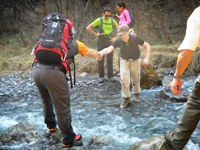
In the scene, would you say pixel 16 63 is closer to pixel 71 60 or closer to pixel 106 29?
pixel 106 29

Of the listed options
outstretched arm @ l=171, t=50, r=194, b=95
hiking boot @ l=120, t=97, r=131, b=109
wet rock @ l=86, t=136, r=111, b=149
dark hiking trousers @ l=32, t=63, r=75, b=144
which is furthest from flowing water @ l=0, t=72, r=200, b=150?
outstretched arm @ l=171, t=50, r=194, b=95

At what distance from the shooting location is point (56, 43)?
15.2ft

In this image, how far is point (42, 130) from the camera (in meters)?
6.50

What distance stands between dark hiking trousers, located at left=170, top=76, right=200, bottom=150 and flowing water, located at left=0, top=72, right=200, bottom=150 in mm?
1501

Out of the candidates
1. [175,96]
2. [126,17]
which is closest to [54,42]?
[175,96]

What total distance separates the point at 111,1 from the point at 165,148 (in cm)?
1341

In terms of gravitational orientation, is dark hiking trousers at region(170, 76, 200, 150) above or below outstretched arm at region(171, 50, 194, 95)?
below

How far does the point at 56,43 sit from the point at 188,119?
218cm

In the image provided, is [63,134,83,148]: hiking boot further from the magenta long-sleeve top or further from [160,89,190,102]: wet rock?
the magenta long-sleeve top

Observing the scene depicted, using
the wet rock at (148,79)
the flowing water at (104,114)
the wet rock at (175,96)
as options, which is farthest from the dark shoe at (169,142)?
the wet rock at (148,79)

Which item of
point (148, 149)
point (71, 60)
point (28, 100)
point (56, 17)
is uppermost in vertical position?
point (56, 17)

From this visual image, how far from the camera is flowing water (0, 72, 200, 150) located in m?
6.02

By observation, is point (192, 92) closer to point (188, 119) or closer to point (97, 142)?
point (188, 119)

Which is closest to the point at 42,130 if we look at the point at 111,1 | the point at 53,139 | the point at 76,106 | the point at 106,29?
the point at 53,139
